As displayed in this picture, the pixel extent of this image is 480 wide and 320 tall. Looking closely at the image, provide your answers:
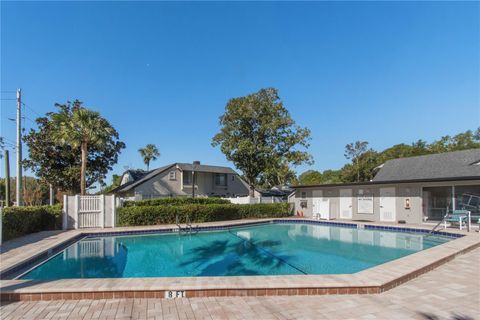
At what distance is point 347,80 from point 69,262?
683 inches

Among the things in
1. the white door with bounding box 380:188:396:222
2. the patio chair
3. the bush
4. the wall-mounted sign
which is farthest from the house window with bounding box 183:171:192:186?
the patio chair

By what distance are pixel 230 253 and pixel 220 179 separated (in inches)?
817

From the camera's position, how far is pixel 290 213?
2269 centimetres

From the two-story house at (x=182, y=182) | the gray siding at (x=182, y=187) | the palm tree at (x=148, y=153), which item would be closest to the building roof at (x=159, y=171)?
the two-story house at (x=182, y=182)

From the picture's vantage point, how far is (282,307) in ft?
14.8

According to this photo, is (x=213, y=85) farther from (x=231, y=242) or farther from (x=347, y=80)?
(x=231, y=242)

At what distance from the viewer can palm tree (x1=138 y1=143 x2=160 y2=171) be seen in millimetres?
46469

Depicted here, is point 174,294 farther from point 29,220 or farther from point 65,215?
point 65,215

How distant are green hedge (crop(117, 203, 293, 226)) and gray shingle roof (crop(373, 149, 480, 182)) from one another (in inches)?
380

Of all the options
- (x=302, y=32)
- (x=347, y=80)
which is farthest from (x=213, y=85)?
(x=347, y=80)

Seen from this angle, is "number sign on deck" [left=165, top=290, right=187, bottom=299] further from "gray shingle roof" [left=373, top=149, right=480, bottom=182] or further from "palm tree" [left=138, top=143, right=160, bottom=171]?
"palm tree" [left=138, top=143, right=160, bottom=171]

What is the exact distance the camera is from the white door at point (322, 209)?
66.1 ft

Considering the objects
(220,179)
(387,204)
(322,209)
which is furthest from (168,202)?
(387,204)

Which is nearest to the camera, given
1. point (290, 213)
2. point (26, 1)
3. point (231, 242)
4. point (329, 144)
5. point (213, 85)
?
point (26, 1)
